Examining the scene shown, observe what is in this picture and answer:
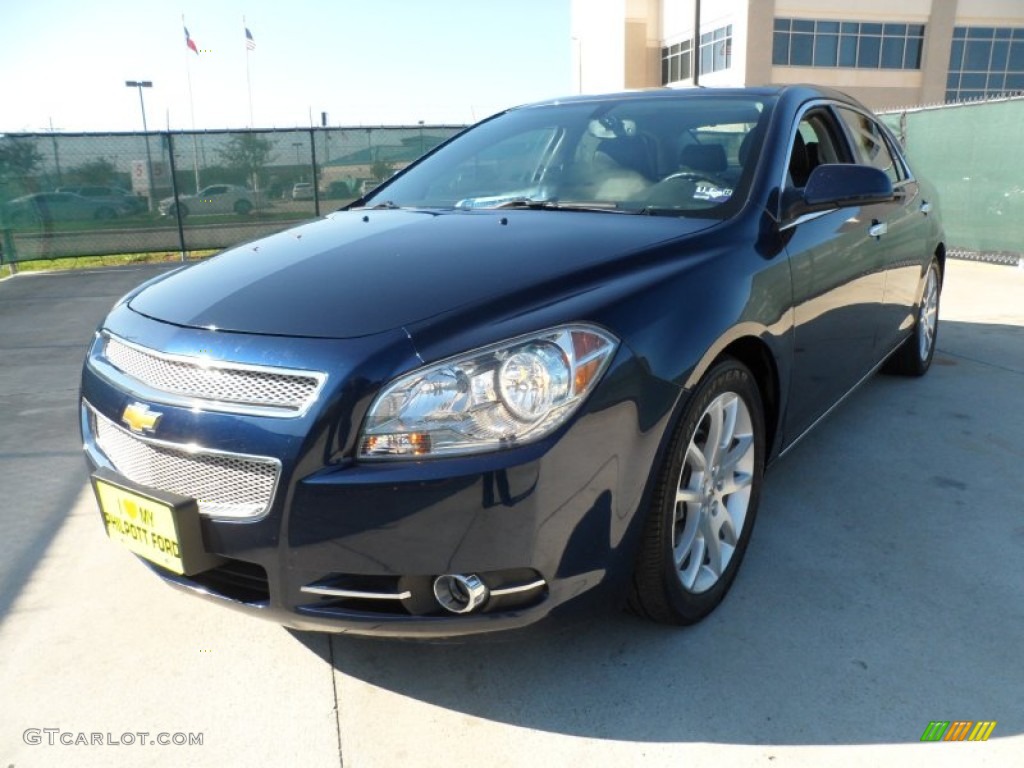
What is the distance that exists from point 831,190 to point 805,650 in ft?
5.03

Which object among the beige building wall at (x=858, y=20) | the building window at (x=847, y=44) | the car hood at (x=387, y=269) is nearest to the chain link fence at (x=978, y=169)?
the car hood at (x=387, y=269)

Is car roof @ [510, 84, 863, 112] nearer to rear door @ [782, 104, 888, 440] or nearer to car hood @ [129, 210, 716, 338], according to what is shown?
rear door @ [782, 104, 888, 440]

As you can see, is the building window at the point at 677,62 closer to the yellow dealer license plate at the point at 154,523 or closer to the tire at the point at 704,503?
the tire at the point at 704,503

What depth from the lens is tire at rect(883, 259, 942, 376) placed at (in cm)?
471

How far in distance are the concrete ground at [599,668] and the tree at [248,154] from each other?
1009 cm

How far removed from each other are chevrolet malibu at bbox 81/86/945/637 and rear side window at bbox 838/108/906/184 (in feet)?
3.37

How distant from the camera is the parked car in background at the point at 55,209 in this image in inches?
438

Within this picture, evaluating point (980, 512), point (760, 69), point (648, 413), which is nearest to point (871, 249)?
point (980, 512)

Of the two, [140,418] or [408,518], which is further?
[140,418]

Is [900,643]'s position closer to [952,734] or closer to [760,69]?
[952,734]

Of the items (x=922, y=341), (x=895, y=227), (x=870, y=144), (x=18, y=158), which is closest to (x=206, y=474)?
(x=895, y=227)

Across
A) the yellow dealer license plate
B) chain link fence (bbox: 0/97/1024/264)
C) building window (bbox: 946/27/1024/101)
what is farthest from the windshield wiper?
building window (bbox: 946/27/1024/101)

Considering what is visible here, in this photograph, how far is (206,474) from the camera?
1.91m

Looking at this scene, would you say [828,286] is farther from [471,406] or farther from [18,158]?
[18,158]
